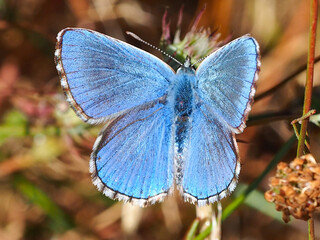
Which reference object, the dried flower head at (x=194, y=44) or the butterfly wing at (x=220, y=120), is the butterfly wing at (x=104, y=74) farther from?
the butterfly wing at (x=220, y=120)

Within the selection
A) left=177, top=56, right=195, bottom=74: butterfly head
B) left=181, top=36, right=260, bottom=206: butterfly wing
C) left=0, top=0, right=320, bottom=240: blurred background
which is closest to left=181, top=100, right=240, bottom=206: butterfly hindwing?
left=181, top=36, right=260, bottom=206: butterfly wing

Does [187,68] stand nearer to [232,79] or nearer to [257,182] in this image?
[232,79]

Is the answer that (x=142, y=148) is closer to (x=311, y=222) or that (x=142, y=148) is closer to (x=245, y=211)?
(x=311, y=222)

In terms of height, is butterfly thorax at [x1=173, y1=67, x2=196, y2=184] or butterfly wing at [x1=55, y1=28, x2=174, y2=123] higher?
butterfly wing at [x1=55, y1=28, x2=174, y2=123]

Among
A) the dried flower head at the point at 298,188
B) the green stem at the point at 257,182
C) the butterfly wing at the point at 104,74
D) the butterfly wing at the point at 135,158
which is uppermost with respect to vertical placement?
the butterfly wing at the point at 104,74

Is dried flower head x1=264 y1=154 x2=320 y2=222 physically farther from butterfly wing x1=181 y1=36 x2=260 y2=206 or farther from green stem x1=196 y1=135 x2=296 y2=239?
green stem x1=196 y1=135 x2=296 y2=239

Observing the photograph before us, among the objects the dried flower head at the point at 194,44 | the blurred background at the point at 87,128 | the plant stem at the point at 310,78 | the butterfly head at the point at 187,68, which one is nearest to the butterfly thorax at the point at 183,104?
the butterfly head at the point at 187,68

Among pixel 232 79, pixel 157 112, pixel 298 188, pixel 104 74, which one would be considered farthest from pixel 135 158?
pixel 298 188

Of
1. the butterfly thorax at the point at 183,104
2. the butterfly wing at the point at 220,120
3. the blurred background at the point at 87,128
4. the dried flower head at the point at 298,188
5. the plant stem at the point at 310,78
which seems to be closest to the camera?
the dried flower head at the point at 298,188
